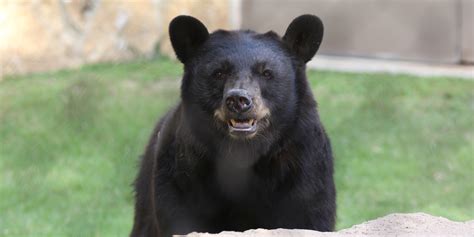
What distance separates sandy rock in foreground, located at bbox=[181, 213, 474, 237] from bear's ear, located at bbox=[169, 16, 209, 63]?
1.60m

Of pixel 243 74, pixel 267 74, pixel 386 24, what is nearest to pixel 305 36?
pixel 267 74

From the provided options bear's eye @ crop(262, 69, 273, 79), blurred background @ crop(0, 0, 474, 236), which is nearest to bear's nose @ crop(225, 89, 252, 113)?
bear's eye @ crop(262, 69, 273, 79)

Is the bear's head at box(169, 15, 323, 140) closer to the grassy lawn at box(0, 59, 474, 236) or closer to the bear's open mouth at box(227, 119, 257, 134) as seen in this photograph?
the bear's open mouth at box(227, 119, 257, 134)

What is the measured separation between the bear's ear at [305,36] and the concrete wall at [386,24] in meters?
6.56

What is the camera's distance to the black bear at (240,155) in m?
4.87

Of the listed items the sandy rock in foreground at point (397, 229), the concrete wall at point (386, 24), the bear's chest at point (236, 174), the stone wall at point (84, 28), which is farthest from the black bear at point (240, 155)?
the concrete wall at point (386, 24)

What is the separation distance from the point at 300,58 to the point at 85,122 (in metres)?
4.85

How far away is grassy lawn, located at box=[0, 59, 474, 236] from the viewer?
27.2ft

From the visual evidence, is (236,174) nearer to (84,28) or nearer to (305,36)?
(305,36)

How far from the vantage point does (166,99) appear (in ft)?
33.4

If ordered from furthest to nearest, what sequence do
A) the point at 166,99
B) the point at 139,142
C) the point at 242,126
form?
the point at 166,99 → the point at 139,142 → the point at 242,126

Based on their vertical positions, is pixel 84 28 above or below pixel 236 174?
below

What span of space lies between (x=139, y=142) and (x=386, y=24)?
386cm

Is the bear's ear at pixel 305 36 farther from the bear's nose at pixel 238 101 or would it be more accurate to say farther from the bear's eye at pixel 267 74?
the bear's nose at pixel 238 101
